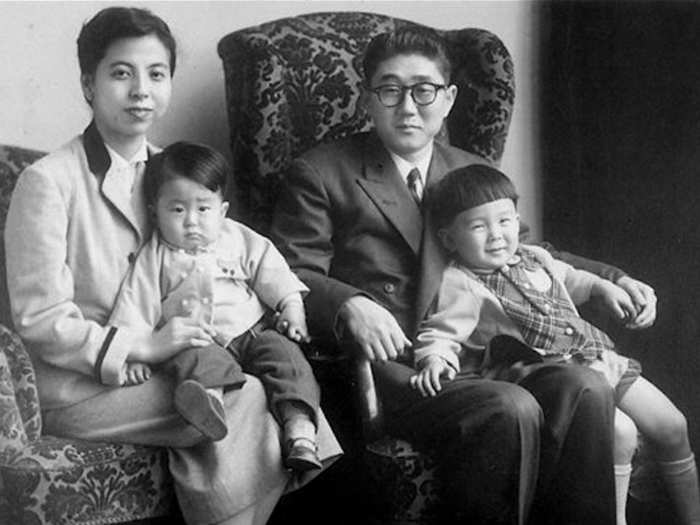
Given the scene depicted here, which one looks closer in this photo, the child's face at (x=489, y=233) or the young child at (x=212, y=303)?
the young child at (x=212, y=303)

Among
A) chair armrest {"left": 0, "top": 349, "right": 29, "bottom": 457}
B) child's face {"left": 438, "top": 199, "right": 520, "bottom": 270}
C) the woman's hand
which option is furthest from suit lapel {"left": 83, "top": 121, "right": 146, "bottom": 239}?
child's face {"left": 438, "top": 199, "right": 520, "bottom": 270}

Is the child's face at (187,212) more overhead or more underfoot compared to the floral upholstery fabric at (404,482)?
more overhead

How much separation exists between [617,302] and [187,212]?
661mm

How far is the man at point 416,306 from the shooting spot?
148 cm

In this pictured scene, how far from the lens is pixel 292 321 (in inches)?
61.4

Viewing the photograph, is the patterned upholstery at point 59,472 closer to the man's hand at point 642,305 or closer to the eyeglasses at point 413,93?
the eyeglasses at point 413,93

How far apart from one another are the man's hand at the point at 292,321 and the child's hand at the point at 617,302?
464mm

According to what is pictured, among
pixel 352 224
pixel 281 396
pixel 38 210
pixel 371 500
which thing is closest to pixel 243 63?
pixel 352 224

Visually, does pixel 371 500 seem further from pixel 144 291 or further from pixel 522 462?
pixel 144 291

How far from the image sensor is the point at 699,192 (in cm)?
185

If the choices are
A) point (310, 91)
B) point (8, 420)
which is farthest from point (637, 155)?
point (8, 420)

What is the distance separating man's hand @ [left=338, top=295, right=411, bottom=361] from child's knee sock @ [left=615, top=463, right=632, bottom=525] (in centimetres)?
36

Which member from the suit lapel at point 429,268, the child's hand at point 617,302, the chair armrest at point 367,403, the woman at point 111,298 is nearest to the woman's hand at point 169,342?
the woman at point 111,298

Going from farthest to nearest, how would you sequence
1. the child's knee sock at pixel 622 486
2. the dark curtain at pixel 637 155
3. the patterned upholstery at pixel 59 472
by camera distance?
the dark curtain at pixel 637 155 → the child's knee sock at pixel 622 486 → the patterned upholstery at pixel 59 472
